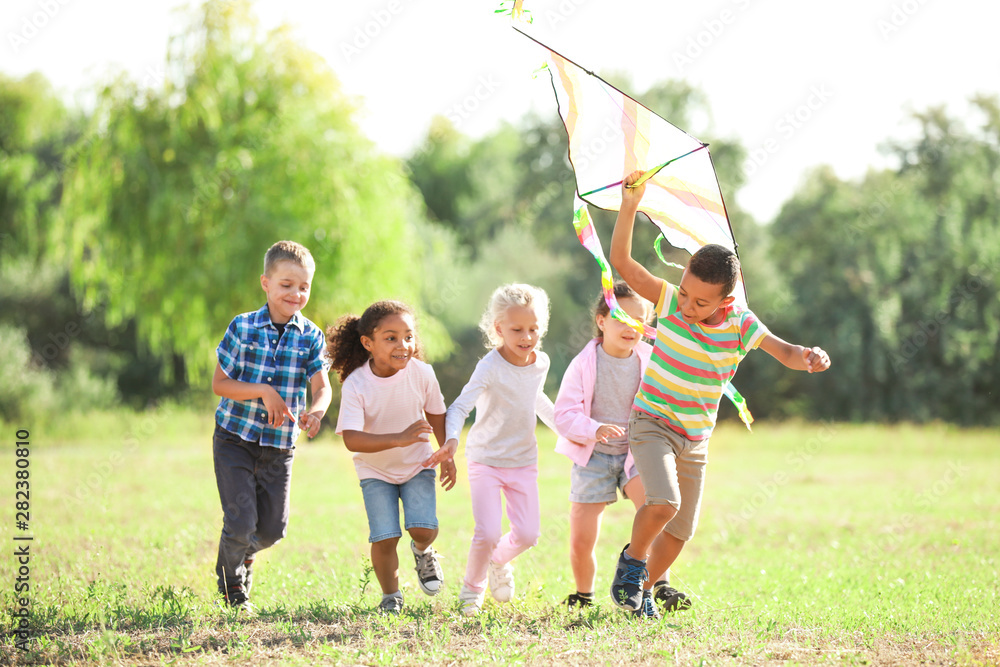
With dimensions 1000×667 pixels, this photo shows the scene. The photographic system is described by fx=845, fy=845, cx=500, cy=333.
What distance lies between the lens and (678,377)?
449 centimetres

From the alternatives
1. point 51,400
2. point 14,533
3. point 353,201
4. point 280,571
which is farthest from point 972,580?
point 51,400

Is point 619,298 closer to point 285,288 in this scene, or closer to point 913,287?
point 285,288

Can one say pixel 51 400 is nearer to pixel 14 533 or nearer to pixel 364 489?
pixel 14 533

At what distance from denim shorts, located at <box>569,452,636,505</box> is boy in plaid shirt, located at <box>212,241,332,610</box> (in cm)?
152

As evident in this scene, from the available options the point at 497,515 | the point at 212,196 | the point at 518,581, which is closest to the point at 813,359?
the point at 497,515

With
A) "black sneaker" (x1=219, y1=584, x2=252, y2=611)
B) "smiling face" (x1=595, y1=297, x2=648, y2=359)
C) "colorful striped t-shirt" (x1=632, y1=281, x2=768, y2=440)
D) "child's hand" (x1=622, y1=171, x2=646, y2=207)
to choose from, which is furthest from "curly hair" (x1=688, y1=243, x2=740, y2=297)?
"black sneaker" (x1=219, y1=584, x2=252, y2=611)

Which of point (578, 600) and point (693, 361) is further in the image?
point (578, 600)

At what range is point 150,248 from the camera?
50.5ft

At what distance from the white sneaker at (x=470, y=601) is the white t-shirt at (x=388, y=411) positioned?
0.72 meters

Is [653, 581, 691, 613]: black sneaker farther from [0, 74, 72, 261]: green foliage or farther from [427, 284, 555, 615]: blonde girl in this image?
[0, 74, 72, 261]: green foliage

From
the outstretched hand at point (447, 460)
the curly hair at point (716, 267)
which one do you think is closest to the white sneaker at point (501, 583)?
the outstretched hand at point (447, 460)

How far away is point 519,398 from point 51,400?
17.8 meters

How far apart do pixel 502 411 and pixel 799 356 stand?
1.62 meters

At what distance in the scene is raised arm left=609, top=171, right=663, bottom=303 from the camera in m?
4.40
